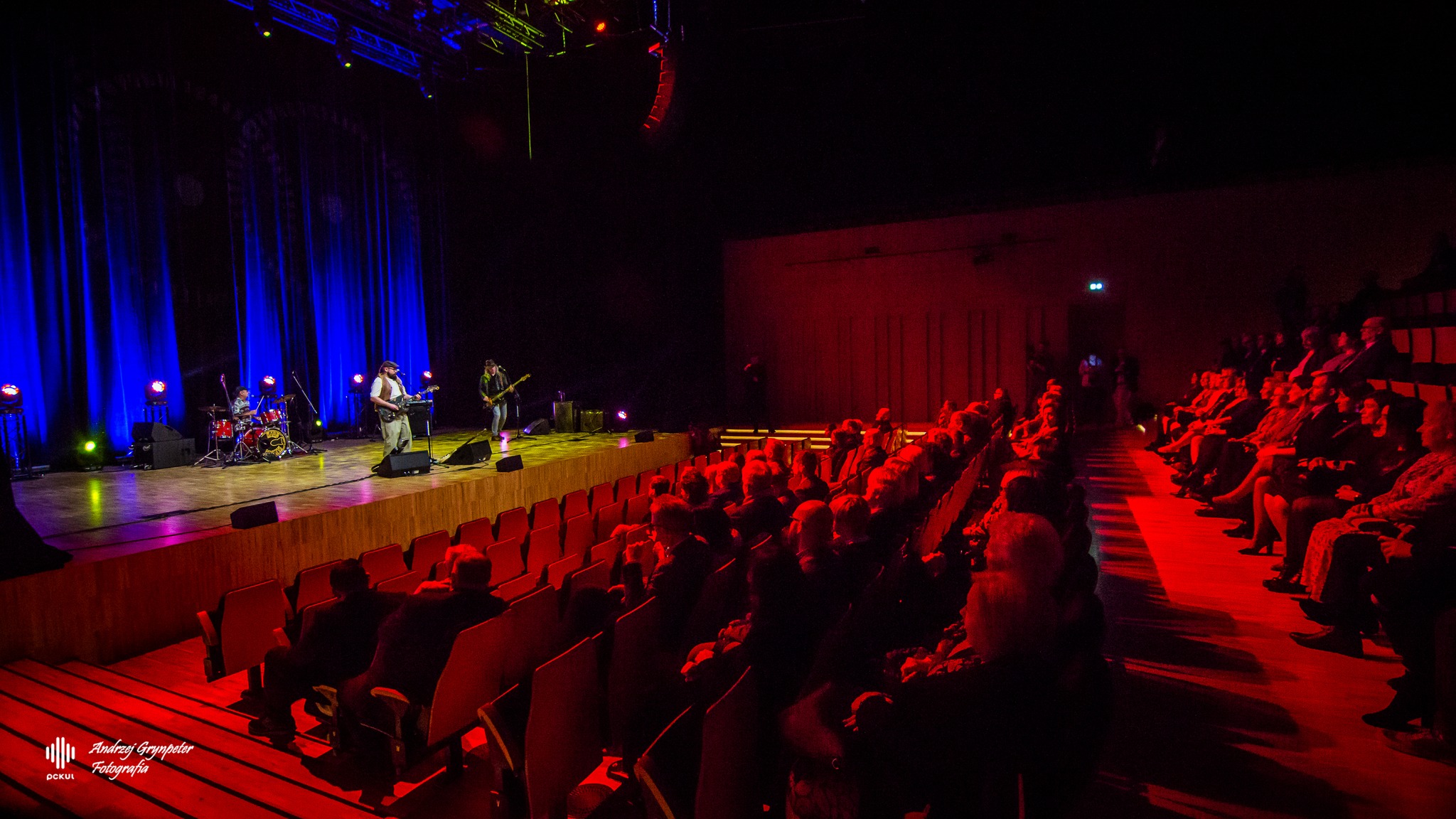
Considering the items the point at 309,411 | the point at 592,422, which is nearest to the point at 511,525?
the point at 592,422

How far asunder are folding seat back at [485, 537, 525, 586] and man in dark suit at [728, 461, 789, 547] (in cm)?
151

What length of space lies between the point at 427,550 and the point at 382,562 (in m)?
0.34

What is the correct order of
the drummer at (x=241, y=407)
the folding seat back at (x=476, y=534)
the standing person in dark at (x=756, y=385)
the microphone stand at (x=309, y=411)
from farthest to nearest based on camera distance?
the standing person in dark at (x=756, y=385)
the microphone stand at (x=309, y=411)
the drummer at (x=241, y=407)
the folding seat back at (x=476, y=534)

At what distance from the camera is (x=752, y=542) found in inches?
144

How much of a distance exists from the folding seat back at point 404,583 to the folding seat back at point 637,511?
6.45ft

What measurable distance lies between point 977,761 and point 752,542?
6.78 feet

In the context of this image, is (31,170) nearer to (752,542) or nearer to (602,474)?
(602,474)

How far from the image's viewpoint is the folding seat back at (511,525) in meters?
5.49

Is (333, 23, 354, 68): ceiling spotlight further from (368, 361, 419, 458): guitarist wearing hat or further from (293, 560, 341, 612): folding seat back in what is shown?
(293, 560, 341, 612): folding seat back

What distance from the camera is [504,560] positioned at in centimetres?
445

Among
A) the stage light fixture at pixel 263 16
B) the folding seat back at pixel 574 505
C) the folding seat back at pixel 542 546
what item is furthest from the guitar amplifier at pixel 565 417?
the folding seat back at pixel 542 546

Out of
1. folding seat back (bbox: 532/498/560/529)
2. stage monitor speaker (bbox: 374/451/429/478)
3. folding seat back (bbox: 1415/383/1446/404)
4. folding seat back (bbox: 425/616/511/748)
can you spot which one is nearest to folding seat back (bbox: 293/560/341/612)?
folding seat back (bbox: 425/616/511/748)

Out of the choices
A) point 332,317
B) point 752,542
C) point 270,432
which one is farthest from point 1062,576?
point 332,317

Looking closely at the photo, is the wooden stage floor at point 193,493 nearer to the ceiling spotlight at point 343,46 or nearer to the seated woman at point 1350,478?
the ceiling spotlight at point 343,46
